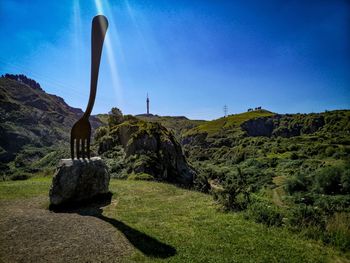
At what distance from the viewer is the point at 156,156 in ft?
78.5

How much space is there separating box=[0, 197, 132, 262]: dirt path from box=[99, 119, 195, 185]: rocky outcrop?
41.6ft

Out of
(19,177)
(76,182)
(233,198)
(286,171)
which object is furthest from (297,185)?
(19,177)

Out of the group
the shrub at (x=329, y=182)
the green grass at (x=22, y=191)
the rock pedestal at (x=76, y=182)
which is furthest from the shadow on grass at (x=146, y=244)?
the shrub at (x=329, y=182)

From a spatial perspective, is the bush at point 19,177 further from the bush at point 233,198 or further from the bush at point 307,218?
the bush at point 307,218

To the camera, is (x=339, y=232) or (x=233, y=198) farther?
(x=233, y=198)

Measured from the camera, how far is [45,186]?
16203mm

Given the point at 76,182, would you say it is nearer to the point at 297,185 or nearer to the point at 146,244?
the point at 146,244

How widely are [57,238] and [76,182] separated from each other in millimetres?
4290

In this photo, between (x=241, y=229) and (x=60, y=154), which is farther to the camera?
(x=60, y=154)

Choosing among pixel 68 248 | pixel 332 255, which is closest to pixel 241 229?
pixel 332 255

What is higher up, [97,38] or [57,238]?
[97,38]

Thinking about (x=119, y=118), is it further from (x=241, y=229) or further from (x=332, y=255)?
(x=332, y=255)

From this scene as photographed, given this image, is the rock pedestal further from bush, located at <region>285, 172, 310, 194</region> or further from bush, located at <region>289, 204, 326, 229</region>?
bush, located at <region>285, 172, 310, 194</region>

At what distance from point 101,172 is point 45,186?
242 inches
